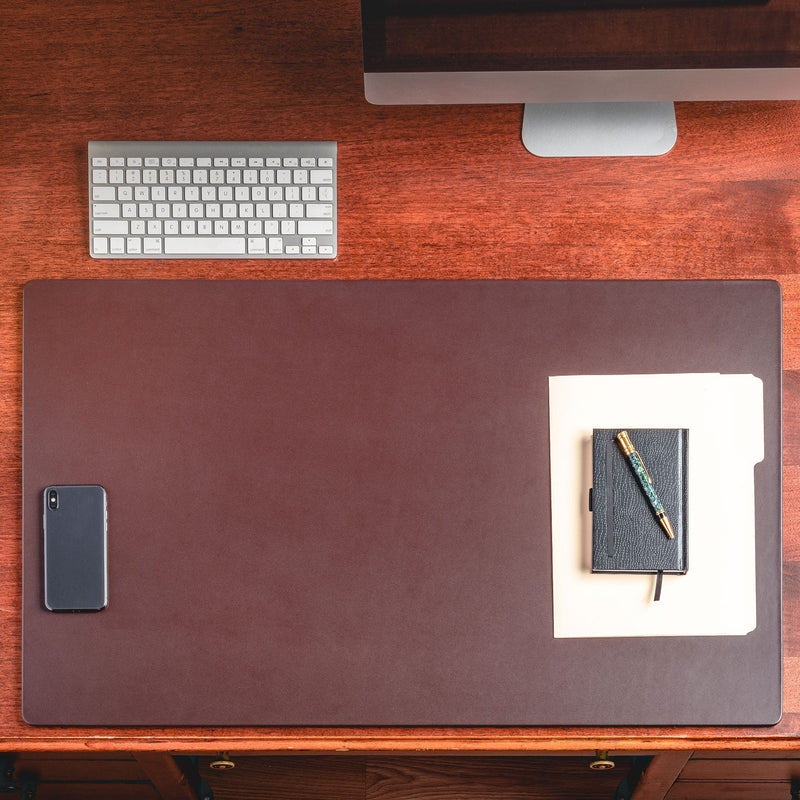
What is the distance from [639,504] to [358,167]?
496 millimetres

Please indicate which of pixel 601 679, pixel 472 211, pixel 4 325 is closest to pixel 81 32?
pixel 4 325

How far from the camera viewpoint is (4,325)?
2.76ft

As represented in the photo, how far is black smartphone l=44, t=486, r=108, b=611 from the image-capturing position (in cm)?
80

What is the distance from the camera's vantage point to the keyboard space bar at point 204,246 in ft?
2.75

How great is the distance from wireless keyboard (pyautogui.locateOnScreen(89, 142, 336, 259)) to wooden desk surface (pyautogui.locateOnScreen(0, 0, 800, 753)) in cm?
2

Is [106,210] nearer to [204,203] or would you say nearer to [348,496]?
[204,203]

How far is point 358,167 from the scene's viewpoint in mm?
859

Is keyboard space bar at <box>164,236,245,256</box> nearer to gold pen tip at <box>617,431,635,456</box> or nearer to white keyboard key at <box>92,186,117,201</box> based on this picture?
white keyboard key at <box>92,186,117,201</box>

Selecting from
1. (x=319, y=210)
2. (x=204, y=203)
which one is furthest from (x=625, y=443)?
(x=204, y=203)

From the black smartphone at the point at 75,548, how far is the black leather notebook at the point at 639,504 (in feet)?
1.77

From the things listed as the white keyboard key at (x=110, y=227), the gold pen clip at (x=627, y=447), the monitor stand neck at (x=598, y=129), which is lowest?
the gold pen clip at (x=627, y=447)

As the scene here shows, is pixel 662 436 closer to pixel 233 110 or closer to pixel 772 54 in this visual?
pixel 772 54

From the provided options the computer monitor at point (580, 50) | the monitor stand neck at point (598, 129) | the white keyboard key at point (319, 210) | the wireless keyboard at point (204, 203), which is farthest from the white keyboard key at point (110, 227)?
the monitor stand neck at point (598, 129)

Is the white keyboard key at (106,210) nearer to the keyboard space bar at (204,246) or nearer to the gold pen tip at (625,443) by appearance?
the keyboard space bar at (204,246)
